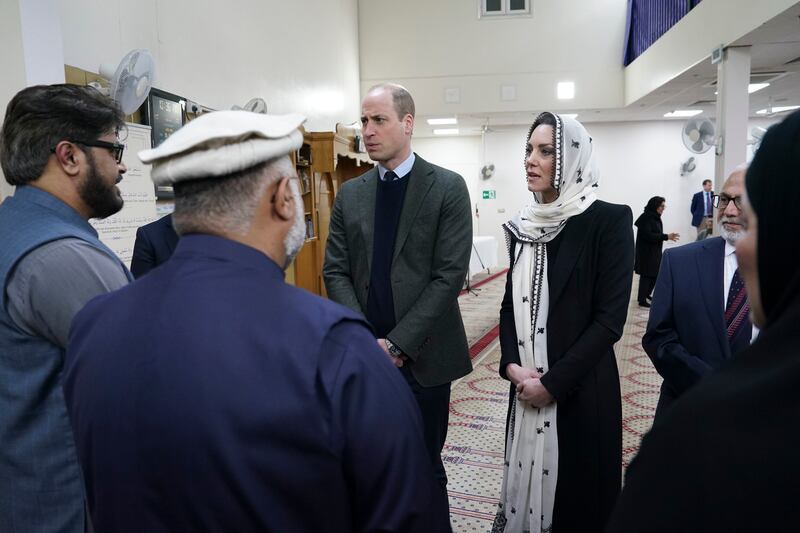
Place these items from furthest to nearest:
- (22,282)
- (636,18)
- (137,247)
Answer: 1. (636,18)
2. (137,247)
3. (22,282)

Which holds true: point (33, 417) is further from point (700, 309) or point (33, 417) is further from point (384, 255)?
point (700, 309)

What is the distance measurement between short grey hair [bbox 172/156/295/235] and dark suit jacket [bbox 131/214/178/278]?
178 centimetres

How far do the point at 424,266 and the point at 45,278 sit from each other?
1235mm

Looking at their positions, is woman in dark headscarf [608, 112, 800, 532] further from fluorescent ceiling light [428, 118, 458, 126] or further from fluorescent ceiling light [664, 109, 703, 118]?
fluorescent ceiling light [664, 109, 703, 118]

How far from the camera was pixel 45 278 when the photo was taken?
120 cm

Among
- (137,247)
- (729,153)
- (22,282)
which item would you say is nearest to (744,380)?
(22,282)

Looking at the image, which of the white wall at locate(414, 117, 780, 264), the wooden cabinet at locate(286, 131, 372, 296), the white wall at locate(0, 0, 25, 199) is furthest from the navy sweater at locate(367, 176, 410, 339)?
the white wall at locate(414, 117, 780, 264)

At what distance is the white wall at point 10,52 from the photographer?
2.33m

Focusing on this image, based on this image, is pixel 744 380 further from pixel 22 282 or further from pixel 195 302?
pixel 22 282

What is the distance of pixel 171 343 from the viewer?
762 millimetres

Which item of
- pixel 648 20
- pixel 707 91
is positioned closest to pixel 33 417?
pixel 707 91

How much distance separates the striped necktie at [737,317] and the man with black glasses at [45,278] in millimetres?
1761

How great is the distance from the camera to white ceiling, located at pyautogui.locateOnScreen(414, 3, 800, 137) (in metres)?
5.68

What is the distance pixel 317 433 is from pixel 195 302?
0.24m
